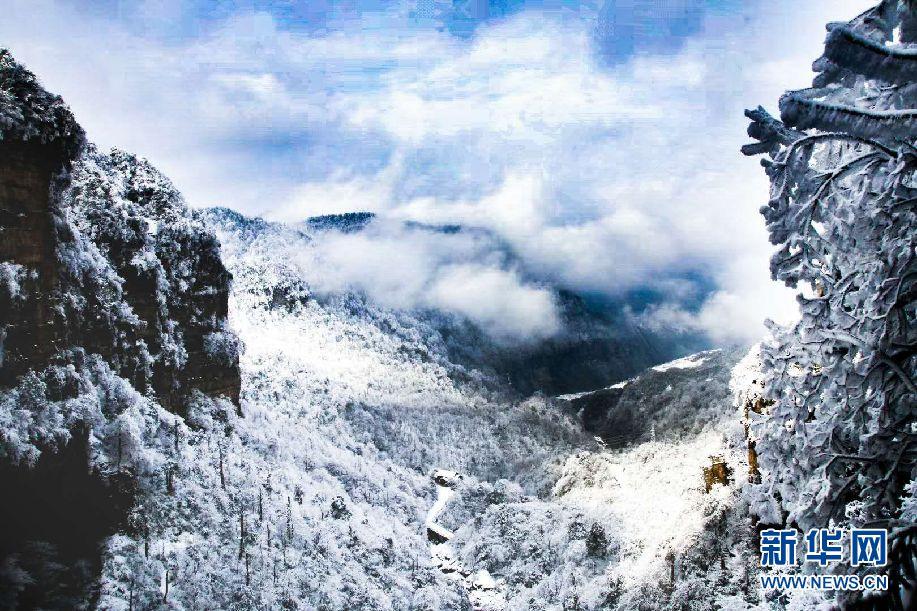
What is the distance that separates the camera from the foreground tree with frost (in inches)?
202

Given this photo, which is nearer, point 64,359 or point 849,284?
point 849,284

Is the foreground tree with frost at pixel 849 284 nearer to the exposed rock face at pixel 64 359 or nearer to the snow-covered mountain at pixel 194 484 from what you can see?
the snow-covered mountain at pixel 194 484

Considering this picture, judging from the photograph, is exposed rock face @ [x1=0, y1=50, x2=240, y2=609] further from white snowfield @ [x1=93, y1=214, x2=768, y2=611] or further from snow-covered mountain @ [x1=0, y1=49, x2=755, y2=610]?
white snowfield @ [x1=93, y1=214, x2=768, y2=611]

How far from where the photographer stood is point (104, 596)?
3531 cm

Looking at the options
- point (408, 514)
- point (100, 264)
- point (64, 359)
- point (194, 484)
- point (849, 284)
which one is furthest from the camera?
point (408, 514)

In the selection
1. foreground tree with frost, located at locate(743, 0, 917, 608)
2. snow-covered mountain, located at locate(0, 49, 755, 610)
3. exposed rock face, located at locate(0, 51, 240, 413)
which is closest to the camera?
foreground tree with frost, located at locate(743, 0, 917, 608)

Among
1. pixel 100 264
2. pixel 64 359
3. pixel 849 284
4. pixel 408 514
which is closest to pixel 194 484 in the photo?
pixel 64 359

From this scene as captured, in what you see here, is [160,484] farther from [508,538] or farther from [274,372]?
[274,372]

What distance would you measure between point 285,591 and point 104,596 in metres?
17.9

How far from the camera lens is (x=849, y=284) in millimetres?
5598

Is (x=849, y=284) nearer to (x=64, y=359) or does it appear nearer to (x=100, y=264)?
(x=64, y=359)

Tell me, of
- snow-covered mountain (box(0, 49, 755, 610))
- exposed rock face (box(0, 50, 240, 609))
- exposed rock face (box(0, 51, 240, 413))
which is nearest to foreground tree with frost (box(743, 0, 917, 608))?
snow-covered mountain (box(0, 49, 755, 610))

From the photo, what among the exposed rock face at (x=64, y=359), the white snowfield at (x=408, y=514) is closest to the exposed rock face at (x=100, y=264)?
the exposed rock face at (x=64, y=359)

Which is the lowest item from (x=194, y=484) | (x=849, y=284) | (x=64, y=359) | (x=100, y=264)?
(x=849, y=284)
